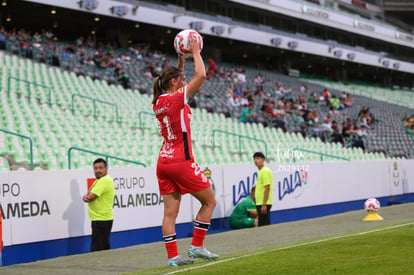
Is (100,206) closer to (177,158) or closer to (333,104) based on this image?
(177,158)

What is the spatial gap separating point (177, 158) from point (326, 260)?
5.66 ft

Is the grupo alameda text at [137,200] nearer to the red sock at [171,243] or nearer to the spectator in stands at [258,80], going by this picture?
the red sock at [171,243]

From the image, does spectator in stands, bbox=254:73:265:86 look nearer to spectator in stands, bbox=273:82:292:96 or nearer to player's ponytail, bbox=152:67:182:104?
spectator in stands, bbox=273:82:292:96

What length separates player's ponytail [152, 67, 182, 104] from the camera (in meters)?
6.62

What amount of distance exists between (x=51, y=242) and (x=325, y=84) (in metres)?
41.7

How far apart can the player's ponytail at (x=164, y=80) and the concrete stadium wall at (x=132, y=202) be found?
455cm

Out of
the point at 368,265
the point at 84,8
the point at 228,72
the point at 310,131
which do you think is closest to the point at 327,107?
the point at 228,72

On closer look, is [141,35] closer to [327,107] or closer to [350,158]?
[327,107]

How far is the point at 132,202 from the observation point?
1283cm

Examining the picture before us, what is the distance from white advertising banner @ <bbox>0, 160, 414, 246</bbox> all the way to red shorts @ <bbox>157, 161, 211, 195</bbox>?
180 inches

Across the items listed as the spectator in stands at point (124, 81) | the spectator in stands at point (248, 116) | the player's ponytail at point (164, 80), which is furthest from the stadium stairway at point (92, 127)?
the player's ponytail at point (164, 80)

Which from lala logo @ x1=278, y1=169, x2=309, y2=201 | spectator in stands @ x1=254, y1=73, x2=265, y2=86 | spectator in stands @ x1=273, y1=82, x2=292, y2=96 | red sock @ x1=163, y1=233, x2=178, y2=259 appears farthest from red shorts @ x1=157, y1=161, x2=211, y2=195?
spectator in stands @ x1=254, y1=73, x2=265, y2=86

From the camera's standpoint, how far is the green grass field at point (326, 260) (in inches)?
227

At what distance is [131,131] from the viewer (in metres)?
18.8
